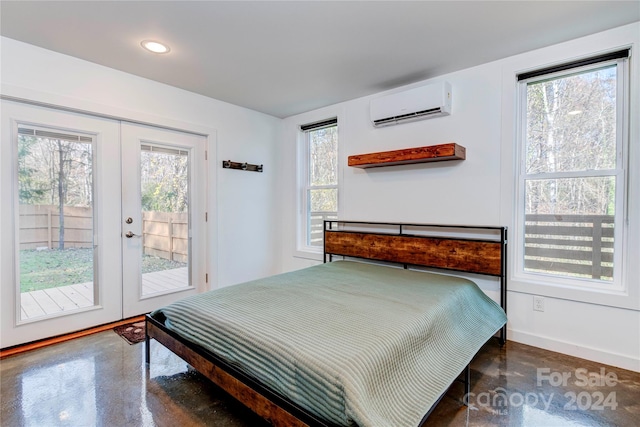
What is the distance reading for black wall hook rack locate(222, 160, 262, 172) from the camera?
3.67 meters

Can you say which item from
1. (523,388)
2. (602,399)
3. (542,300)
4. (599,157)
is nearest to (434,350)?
(523,388)

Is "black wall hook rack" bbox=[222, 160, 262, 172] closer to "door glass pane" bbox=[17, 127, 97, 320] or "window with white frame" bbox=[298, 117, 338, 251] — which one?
"window with white frame" bbox=[298, 117, 338, 251]

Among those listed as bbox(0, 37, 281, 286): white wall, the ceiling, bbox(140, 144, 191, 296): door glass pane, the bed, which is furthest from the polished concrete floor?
the ceiling

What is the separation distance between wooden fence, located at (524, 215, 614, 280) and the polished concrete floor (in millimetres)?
679

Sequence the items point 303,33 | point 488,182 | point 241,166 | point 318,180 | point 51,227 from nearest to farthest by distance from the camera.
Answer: point 303,33, point 51,227, point 488,182, point 241,166, point 318,180

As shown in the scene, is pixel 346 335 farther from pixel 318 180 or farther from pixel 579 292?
pixel 318 180

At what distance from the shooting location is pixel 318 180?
4.07 metres

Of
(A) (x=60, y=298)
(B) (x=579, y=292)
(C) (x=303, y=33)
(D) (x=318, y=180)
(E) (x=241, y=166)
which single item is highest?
(C) (x=303, y=33)

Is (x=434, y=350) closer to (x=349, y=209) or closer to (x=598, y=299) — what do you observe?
(x=598, y=299)

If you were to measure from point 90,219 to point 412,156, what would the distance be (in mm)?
2996

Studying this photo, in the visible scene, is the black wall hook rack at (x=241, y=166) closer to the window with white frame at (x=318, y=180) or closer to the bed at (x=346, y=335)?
the window with white frame at (x=318, y=180)

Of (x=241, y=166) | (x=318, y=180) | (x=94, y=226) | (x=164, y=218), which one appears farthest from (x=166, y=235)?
(x=318, y=180)

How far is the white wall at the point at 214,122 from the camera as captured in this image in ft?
7.87

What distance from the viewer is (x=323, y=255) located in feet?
12.5
